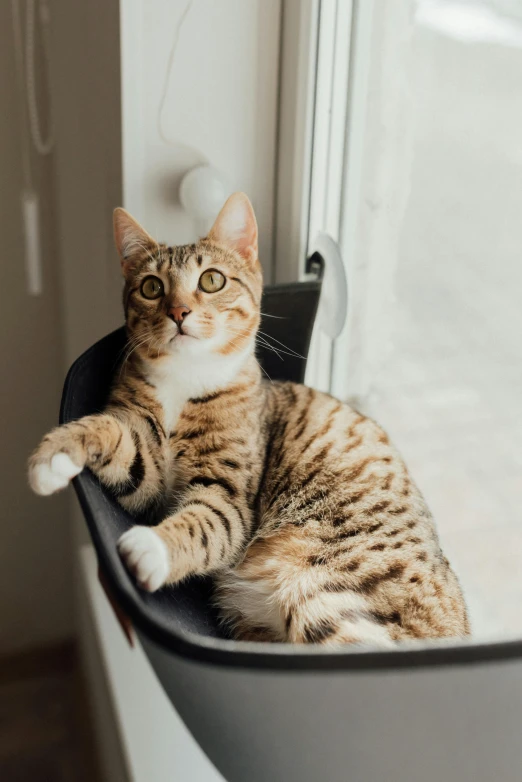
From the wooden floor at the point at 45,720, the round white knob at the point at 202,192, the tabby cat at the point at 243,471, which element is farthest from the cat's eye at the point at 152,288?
the wooden floor at the point at 45,720

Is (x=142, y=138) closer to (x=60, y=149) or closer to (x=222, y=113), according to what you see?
(x=222, y=113)

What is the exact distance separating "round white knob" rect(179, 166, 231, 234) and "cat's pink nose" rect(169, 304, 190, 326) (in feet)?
0.93

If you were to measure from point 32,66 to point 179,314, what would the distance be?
102 centimetres

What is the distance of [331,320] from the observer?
112 centimetres

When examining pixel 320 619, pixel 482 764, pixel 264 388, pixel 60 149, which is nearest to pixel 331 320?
pixel 264 388

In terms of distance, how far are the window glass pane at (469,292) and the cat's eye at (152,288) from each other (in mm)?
394

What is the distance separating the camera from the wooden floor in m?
1.73

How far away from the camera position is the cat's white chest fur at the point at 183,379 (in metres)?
0.94

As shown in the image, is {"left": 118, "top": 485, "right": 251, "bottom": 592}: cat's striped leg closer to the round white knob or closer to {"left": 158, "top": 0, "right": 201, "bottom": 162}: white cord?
the round white knob

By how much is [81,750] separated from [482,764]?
154cm

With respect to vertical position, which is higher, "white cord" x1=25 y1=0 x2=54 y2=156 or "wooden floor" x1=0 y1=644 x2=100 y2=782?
"white cord" x1=25 y1=0 x2=54 y2=156

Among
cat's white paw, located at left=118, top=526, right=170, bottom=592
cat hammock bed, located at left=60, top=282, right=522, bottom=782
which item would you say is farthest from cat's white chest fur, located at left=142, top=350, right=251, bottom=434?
cat hammock bed, located at left=60, top=282, right=522, bottom=782

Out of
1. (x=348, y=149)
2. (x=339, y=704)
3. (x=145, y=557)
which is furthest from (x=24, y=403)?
(x=339, y=704)

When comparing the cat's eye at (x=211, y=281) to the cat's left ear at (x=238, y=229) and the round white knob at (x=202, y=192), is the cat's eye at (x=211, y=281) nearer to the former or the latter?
the cat's left ear at (x=238, y=229)
